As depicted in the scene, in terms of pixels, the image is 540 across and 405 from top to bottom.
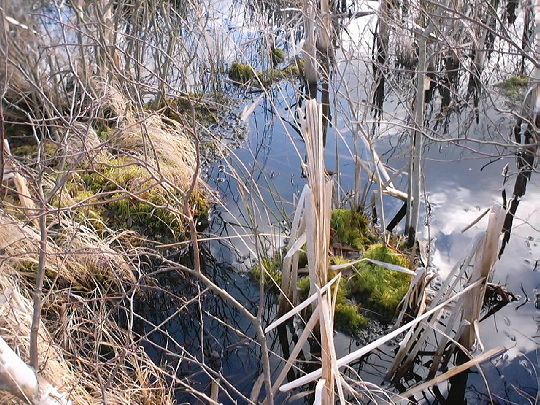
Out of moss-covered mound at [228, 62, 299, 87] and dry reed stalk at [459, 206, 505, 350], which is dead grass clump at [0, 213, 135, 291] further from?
moss-covered mound at [228, 62, 299, 87]

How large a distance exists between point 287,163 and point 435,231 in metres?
1.87

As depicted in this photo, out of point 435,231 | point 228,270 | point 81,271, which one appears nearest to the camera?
point 81,271

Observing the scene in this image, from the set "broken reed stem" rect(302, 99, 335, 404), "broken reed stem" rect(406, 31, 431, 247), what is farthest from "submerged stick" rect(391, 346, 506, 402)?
"broken reed stem" rect(406, 31, 431, 247)

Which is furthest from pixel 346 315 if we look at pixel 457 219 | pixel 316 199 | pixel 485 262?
pixel 457 219

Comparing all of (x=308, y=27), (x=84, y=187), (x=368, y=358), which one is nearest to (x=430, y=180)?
(x=308, y=27)

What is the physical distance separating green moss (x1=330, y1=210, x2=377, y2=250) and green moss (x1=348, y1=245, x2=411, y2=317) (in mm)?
232

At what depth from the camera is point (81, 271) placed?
4.03 metres

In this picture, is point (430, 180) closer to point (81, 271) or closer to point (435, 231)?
point (435, 231)

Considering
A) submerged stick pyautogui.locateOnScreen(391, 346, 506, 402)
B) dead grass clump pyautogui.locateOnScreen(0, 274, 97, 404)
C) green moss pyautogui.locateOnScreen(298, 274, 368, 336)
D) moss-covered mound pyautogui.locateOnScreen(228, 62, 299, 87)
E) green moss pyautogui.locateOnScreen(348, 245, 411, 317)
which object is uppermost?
moss-covered mound pyautogui.locateOnScreen(228, 62, 299, 87)

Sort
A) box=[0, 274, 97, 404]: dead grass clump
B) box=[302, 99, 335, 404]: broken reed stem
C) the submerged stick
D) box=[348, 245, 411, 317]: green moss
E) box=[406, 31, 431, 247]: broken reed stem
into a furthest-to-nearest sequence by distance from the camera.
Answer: box=[348, 245, 411, 317]: green moss, box=[406, 31, 431, 247]: broken reed stem, the submerged stick, box=[302, 99, 335, 404]: broken reed stem, box=[0, 274, 97, 404]: dead grass clump

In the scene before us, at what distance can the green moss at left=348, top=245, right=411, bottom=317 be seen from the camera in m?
3.96

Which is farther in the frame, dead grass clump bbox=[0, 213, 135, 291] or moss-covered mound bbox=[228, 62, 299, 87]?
moss-covered mound bbox=[228, 62, 299, 87]

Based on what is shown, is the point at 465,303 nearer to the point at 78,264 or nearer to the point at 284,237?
the point at 284,237

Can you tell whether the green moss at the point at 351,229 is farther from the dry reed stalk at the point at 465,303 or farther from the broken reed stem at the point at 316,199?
the broken reed stem at the point at 316,199
